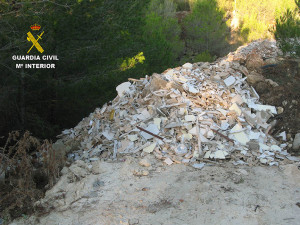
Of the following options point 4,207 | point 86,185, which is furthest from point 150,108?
point 4,207

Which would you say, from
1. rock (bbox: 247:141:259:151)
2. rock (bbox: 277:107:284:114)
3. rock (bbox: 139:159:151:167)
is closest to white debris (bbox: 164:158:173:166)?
rock (bbox: 139:159:151:167)

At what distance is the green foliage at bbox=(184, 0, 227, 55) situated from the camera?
17.3 metres

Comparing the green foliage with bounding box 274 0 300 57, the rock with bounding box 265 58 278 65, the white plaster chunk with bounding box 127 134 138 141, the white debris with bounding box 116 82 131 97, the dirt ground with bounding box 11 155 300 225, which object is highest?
the green foliage with bounding box 274 0 300 57

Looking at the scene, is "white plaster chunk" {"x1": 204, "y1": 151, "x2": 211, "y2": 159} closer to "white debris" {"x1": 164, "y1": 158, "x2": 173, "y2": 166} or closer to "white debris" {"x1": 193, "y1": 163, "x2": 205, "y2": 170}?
"white debris" {"x1": 193, "y1": 163, "x2": 205, "y2": 170}

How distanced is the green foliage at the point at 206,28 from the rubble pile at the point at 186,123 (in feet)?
32.4

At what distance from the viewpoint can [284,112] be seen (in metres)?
7.11

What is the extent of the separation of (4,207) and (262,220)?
11.0 ft

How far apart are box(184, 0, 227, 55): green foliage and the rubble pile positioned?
32.4 feet

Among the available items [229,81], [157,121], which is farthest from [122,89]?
[229,81]

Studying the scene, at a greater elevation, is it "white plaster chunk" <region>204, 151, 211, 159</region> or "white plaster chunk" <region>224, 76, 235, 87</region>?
"white plaster chunk" <region>224, 76, 235, 87</region>

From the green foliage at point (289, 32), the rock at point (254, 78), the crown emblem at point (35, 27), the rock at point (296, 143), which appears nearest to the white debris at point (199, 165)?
the rock at point (296, 143)

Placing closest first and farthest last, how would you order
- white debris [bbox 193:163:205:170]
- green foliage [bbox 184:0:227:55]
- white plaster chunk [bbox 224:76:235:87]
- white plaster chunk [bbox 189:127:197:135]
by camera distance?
white debris [bbox 193:163:205:170] < white plaster chunk [bbox 189:127:197:135] < white plaster chunk [bbox 224:76:235:87] < green foliage [bbox 184:0:227:55]

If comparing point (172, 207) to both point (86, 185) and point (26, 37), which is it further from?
point (26, 37)

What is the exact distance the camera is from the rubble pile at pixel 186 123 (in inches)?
231
